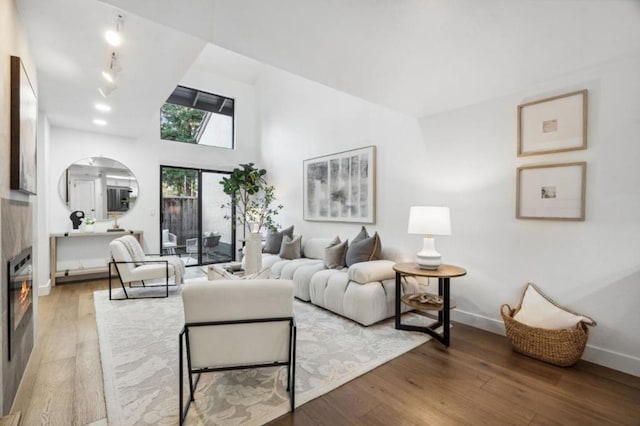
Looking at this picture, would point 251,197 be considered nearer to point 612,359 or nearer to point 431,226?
point 431,226

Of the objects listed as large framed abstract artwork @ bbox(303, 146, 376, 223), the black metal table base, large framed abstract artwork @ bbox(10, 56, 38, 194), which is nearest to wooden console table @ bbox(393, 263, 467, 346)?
the black metal table base

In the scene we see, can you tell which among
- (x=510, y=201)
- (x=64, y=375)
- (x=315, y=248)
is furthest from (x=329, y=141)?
(x=64, y=375)

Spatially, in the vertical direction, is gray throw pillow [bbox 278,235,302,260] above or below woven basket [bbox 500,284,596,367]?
above

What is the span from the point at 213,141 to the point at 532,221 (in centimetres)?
641

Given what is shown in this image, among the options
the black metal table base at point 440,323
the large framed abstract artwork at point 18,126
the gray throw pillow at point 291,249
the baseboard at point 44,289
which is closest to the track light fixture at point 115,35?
the large framed abstract artwork at point 18,126

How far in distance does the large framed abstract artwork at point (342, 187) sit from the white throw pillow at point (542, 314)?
2.13 m

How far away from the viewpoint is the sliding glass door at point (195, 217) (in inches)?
250

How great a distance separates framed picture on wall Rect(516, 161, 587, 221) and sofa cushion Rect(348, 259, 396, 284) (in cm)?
146

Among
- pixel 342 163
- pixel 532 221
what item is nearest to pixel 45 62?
pixel 342 163

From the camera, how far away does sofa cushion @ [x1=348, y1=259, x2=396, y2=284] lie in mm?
3328

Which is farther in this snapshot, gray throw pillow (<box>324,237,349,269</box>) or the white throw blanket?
the white throw blanket

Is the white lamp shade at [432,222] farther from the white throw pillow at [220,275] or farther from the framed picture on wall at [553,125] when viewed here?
the white throw pillow at [220,275]

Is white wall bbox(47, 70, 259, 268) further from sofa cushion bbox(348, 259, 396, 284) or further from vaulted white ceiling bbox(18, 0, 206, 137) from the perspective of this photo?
sofa cushion bbox(348, 259, 396, 284)

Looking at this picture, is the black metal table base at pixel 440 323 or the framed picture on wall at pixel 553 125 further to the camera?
the black metal table base at pixel 440 323
